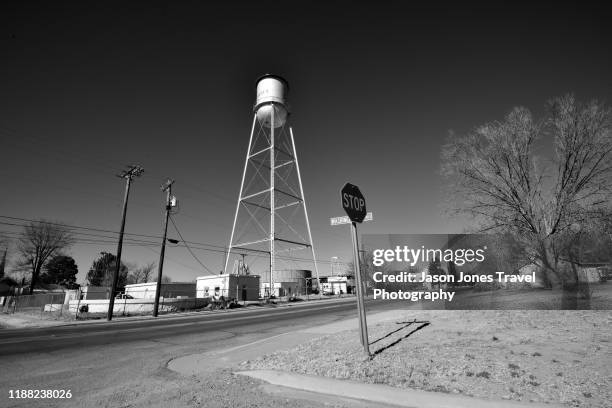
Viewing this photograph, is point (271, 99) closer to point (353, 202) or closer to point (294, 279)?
point (353, 202)

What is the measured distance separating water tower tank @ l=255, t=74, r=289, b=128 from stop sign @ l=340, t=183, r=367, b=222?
34.6 meters

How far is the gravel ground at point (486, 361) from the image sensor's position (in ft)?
12.8

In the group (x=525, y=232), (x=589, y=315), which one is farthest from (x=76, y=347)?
(x=525, y=232)

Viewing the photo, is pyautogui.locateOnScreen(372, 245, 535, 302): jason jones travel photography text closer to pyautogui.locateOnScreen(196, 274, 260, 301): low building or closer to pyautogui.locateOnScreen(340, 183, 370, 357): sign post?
pyautogui.locateOnScreen(340, 183, 370, 357): sign post

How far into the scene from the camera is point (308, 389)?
14.3 feet

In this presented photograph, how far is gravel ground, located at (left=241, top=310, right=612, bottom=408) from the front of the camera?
3.91 m

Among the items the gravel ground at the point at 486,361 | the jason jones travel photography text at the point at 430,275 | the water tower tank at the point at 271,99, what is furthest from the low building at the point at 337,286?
the gravel ground at the point at 486,361

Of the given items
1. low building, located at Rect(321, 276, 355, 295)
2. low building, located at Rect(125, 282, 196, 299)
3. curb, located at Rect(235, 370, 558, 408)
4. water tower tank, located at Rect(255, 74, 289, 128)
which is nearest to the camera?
curb, located at Rect(235, 370, 558, 408)

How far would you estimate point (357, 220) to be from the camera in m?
5.96

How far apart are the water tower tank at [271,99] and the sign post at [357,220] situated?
34.7 meters

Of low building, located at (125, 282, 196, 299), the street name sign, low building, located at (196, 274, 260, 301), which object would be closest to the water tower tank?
low building, located at (196, 274, 260, 301)

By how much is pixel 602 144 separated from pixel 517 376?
12.4 meters

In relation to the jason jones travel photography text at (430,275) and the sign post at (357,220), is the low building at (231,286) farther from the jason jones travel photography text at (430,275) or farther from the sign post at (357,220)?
the sign post at (357,220)

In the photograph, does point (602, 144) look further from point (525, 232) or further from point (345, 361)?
point (345, 361)
